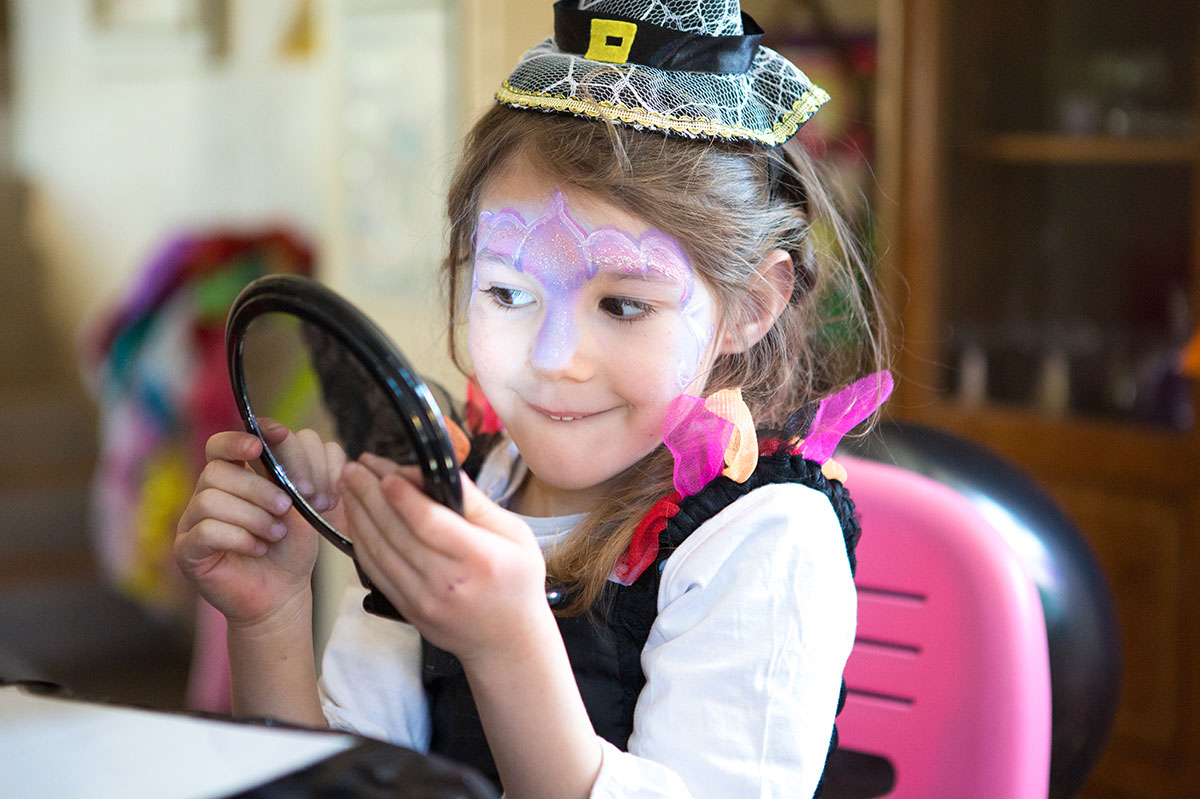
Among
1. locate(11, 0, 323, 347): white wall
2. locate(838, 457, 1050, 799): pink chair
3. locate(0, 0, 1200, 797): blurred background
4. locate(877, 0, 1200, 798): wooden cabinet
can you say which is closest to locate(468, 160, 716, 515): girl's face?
locate(838, 457, 1050, 799): pink chair

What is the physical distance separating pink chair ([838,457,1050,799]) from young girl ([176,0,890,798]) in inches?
4.7

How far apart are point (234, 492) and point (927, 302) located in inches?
56.0

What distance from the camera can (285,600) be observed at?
684 mm

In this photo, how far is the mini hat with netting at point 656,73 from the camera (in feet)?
2.02

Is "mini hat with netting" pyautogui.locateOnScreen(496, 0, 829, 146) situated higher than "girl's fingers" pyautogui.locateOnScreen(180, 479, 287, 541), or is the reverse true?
"mini hat with netting" pyautogui.locateOnScreen(496, 0, 829, 146)

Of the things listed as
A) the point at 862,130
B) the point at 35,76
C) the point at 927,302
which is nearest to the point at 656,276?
the point at 927,302

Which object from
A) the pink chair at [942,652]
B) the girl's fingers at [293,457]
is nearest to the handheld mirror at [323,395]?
the girl's fingers at [293,457]

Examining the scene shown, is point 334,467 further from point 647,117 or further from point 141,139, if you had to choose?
point 141,139

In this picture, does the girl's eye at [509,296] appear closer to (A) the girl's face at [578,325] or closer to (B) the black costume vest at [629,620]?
(A) the girl's face at [578,325]

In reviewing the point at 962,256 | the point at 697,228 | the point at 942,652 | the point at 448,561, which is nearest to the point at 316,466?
the point at 448,561

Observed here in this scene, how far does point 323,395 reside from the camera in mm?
590

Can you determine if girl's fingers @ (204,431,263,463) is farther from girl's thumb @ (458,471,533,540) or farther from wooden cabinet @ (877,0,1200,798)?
wooden cabinet @ (877,0,1200,798)

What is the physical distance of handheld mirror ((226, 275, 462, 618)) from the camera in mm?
488

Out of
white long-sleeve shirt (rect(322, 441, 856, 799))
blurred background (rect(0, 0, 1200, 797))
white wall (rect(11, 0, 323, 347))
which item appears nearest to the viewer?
white long-sleeve shirt (rect(322, 441, 856, 799))
